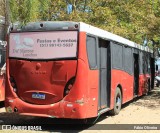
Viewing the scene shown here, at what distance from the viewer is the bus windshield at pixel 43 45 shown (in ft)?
33.4

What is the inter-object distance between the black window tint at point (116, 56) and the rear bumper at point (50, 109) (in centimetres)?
323

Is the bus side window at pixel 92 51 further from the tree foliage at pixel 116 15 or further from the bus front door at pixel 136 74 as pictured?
the tree foliage at pixel 116 15

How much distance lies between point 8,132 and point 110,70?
155 inches

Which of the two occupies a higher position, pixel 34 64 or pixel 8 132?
pixel 34 64

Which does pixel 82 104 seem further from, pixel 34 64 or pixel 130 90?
pixel 130 90

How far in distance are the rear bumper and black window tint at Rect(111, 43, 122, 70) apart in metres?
3.23

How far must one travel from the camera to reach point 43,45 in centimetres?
1047

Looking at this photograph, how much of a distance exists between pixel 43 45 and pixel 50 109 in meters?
1.73

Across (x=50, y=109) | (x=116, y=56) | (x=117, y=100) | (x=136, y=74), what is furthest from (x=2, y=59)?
(x=136, y=74)

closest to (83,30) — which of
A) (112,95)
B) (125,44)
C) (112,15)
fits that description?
(112,95)

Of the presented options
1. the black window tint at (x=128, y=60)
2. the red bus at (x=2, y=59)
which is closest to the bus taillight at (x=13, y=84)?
the red bus at (x=2, y=59)

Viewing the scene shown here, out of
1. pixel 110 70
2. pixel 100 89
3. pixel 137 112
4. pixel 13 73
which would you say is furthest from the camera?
pixel 137 112

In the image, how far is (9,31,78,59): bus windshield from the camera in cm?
1019

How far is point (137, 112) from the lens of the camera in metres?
14.5
